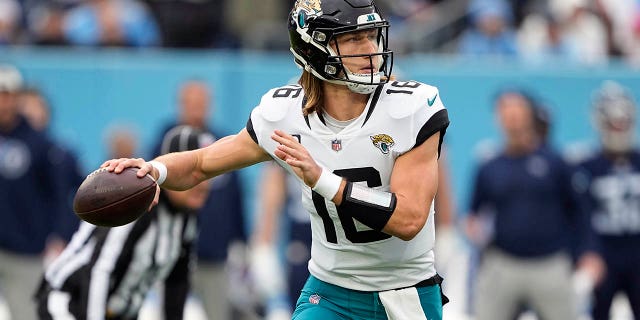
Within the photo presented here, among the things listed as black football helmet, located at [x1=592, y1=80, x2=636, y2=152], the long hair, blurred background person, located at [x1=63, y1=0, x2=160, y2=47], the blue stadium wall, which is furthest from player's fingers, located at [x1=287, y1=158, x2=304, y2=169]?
blurred background person, located at [x1=63, y1=0, x2=160, y2=47]

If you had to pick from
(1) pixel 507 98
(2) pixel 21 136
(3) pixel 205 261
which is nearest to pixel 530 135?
(1) pixel 507 98

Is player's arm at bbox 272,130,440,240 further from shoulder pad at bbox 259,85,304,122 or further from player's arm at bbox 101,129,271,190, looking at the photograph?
player's arm at bbox 101,129,271,190

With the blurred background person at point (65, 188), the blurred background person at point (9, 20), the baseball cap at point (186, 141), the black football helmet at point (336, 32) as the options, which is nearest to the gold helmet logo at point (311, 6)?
the black football helmet at point (336, 32)

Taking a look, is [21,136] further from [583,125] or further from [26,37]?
[583,125]

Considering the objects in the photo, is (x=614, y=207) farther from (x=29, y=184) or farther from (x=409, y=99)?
(x=409, y=99)

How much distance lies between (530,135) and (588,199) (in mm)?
553

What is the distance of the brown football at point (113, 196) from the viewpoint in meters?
4.62

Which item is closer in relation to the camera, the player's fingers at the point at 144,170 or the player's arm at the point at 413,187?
the player's arm at the point at 413,187

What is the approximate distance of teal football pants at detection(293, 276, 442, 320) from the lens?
4.77m

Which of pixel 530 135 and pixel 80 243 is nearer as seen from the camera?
pixel 80 243

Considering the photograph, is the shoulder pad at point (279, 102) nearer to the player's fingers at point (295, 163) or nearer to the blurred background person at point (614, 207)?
the player's fingers at point (295, 163)

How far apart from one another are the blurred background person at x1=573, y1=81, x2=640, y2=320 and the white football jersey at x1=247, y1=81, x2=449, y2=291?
3672 mm

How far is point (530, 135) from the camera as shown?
8.56 m

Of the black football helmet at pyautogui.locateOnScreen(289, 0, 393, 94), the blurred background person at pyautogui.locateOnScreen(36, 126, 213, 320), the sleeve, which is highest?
the black football helmet at pyautogui.locateOnScreen(289, 0, 393, 94)
